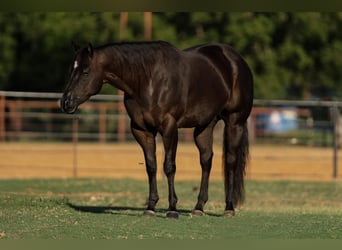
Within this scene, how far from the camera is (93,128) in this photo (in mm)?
35312

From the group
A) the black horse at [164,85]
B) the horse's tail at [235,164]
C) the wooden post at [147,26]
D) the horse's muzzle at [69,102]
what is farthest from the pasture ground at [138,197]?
the wooden post at [147,26]

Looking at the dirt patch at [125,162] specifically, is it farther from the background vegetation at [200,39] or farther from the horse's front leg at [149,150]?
the horse's front leg at [149,150]

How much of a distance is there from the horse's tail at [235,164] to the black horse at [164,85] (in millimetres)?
377

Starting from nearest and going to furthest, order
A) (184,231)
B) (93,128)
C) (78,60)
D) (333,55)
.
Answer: (184,231) → (78,60) → (93,128) → (333,55)

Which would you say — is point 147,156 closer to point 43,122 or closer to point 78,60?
point 78,60

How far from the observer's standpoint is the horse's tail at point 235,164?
1123 cm

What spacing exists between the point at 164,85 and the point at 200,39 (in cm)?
3079

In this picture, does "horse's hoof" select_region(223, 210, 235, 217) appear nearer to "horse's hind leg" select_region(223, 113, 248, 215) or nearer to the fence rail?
"horse's hind leg" select_region(223, 113, 248, 215)

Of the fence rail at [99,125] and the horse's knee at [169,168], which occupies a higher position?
the fence rail at [99,125]

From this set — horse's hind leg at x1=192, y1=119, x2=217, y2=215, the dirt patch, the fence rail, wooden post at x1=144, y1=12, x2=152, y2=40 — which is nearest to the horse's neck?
horse's hind leg at x1=192, y1=119, x2=217, y2=215

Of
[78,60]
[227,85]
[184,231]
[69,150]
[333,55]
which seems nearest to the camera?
[184,231]

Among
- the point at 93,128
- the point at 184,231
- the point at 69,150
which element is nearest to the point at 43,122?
the point at 93,128

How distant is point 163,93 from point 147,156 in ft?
2.91

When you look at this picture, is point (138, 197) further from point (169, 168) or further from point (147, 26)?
point (147, 26)
